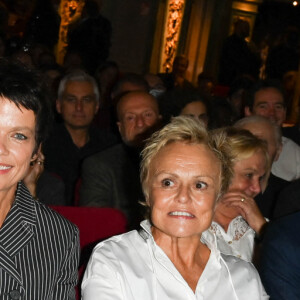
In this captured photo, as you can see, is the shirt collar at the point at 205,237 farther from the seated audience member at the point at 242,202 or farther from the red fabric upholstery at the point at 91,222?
the red fabric upholstery at the point at 91,222

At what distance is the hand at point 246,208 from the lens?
327 cm

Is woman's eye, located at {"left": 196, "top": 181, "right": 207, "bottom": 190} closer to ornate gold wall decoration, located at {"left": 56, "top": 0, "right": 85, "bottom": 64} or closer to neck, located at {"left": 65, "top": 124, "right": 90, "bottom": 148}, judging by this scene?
neck, located at {"left": 65, "top": 124, "right": 90, "bottom": 148}

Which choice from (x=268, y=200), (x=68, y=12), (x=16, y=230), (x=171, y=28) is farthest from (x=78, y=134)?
(x=171, y=28)

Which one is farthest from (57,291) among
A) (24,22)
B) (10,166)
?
(24,22)

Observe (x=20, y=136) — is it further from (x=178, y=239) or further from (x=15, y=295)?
(x=178, y=239)

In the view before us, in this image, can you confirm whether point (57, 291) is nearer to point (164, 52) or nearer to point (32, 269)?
point (32, 269)

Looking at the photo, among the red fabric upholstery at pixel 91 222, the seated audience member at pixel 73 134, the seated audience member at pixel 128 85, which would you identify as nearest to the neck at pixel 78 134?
the seated audience member at pixel 73 134

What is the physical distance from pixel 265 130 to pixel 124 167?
3.05ft

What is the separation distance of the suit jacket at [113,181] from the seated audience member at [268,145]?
0.74 meters

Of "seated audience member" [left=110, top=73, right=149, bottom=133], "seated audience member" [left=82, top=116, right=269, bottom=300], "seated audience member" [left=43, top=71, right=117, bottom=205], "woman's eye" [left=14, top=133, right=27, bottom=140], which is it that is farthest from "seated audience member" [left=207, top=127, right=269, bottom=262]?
"seated audience member" [left=110, top=73, right=149, bottom=133]

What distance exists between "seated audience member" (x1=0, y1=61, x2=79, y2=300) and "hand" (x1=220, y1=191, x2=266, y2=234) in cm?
104

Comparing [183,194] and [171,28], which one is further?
[171,28]

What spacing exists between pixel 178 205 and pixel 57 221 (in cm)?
44

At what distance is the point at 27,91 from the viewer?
2250 millimetres
